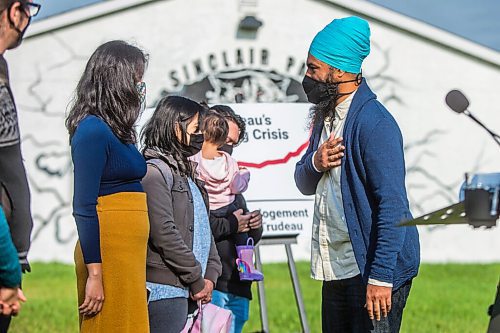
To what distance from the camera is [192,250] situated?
157 inches

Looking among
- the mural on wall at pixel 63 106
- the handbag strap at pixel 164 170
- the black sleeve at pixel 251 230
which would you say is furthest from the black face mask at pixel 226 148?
the mural on wall at pixel 63 106

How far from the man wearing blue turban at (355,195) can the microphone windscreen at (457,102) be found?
0.39 meters

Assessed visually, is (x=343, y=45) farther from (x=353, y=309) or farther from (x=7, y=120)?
(x=7, y=120)

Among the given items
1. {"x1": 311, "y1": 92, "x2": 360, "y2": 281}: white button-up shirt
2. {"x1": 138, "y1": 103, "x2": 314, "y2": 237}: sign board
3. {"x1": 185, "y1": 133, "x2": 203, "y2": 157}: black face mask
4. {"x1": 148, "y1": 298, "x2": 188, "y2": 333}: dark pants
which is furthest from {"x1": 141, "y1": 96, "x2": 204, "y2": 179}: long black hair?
{"x1": 138, "y1": 103, "x2": 314, "y2": 237}: sign board

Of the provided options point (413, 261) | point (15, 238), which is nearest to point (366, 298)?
point (413, 261)

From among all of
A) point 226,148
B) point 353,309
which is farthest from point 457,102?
point 226,148

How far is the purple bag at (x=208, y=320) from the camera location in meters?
4.09

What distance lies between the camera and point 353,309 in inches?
137

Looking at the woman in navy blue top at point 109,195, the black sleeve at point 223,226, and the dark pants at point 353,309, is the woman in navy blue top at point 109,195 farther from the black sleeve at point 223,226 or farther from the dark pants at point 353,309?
the black sleeve at point 223,226

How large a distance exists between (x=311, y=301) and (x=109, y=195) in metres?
6.70

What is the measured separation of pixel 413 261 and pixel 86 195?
129cm

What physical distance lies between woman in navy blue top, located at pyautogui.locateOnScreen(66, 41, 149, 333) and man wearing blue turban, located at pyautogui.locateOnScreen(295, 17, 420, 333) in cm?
73

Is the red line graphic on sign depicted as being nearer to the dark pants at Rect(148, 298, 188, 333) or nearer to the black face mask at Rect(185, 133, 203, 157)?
the black face mask at Rect(185, 133, 203, 157)

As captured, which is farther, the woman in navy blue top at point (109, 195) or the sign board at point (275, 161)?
the sign board at point (275, 161)
